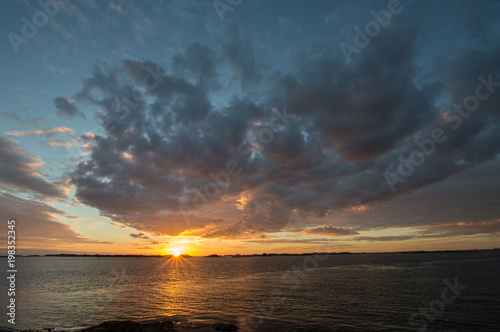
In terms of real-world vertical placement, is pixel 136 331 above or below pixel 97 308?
above

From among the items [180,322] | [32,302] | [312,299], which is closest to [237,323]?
[180,322]

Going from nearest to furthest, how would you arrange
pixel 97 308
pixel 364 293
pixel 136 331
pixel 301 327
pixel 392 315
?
pixel 136 331, pixel 301 327, pixel 392 315, pixel 97 308, pixel 364 293

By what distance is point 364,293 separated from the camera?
63.1 m

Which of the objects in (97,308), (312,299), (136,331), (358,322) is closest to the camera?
(136,331)

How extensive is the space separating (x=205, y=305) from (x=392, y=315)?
34071 millimetres

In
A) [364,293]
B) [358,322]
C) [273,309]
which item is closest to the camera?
[358,322]

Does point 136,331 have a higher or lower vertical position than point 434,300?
higher

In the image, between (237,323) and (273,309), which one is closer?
(237,323)

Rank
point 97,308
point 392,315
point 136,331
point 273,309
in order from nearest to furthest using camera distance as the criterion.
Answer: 1. point 136,331
2. point 392,315
3. point 273,309
4. point 97,308

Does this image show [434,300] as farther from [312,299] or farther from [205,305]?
[205,305]

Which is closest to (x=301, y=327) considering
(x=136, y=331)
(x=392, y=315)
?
(x=392, y=315)

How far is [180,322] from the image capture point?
40.9 m

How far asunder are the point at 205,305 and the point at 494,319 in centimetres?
4767

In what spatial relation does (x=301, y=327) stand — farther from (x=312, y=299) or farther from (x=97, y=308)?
(x=97, y=308)
